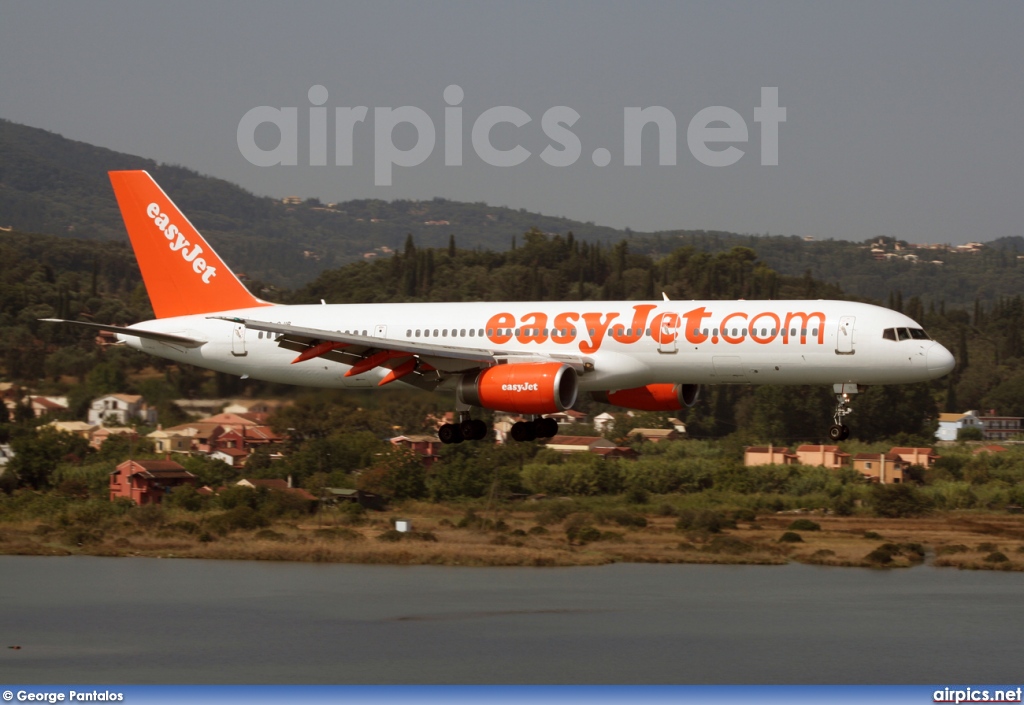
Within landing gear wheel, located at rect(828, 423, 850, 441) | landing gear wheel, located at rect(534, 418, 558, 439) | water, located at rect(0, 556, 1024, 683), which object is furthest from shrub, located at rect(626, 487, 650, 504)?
landing gear wheel, located at rect(828, 423, 850, 441)

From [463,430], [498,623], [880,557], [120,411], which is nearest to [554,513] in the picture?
[880,557]

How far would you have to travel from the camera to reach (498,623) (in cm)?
8656

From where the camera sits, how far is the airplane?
43.8 metres

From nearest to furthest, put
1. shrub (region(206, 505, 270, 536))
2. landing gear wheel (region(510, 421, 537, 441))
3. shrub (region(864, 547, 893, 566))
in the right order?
landing gear wheel (region(510, 421, 537, 441))
shrub (region(864, 547, 893, 566))
shrub (region(206, 505, 270, 536))

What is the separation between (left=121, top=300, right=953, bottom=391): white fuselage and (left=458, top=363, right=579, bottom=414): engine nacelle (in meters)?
1.53

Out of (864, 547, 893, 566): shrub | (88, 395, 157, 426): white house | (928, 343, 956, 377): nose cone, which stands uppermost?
(928, 343, 956, 377): nose cone

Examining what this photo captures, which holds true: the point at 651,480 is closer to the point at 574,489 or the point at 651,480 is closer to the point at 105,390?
the point at 574,489

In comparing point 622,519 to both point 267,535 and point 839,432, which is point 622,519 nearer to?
point 267,535

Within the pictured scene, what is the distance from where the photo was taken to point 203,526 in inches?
4579

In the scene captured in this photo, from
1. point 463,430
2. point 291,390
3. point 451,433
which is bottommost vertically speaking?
point 451,433

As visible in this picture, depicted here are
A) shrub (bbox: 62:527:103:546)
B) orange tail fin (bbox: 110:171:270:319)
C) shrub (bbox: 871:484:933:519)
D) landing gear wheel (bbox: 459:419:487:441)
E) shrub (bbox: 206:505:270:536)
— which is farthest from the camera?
shrub (bbox: 871:484:933:519)

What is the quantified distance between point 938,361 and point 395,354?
1761 cm

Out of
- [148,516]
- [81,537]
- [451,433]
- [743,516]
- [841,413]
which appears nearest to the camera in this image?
[841,413]

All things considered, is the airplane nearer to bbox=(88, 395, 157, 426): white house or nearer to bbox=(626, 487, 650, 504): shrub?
bbox=(88, 395, 157, 426): white house
